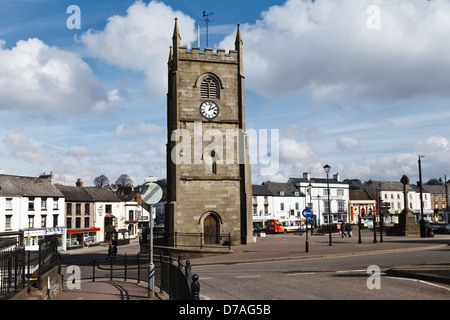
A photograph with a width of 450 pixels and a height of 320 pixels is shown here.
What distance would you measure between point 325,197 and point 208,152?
55.8 meters

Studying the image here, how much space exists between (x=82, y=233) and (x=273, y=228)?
2893 centimetres

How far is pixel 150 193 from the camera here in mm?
11219

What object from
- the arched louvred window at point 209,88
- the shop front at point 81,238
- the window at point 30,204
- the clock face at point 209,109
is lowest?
the shop front at point 81,238

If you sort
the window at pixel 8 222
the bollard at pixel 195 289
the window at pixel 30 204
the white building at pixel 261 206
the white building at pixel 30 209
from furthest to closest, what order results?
the white building at pixel 261 206 < the window at pixel 30 204 < the white building at pixel 30 209 < the window at pixel 8 222 < the bollard at pixel 195 289

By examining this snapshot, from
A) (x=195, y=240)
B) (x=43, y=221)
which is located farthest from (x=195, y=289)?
(x=43, y=221)

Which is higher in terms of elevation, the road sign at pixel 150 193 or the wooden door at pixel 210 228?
the road sign at pixel 150 193

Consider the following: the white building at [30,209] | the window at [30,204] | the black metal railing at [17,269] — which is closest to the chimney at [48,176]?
the white building at [30,209]

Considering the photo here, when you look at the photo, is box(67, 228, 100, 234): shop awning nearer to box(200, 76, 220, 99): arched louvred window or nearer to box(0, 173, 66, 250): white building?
box(0, 173, 66, 250): white building

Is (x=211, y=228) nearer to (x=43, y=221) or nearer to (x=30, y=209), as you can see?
(x=30, y=209)

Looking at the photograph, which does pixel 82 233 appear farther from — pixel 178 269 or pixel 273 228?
pixel 178 269

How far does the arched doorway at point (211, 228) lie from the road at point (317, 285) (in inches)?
484

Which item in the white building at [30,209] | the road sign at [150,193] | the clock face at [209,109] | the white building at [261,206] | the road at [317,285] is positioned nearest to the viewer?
the road at [317,285]

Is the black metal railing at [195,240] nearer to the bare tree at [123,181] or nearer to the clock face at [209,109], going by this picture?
the clock face at [209,109]

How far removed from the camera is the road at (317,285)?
34.7 ft
